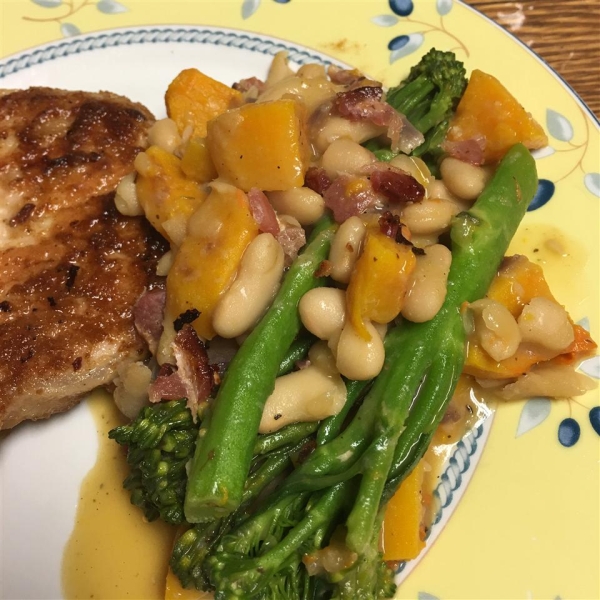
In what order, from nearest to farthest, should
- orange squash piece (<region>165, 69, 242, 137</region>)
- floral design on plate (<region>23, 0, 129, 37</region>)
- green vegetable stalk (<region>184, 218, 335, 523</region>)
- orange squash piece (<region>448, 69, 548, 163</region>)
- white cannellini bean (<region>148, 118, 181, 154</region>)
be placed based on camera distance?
green vegetable stalk (<region>184, 218, 335, 523</region>), white cannellini bean (<region>148, 118, 181, 154</region>), orange squash piece (<region>448, 69, 548, 163</region>), orange squash piece (<region>165, 69, 242, 137</region>), floral design on plate (<region>23, 0, 129, 37</region>)

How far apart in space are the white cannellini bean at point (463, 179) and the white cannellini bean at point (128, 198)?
1.24 metres

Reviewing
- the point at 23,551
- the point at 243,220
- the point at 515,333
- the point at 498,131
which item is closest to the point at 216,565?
the point at 23,551

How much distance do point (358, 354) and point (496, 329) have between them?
55cm

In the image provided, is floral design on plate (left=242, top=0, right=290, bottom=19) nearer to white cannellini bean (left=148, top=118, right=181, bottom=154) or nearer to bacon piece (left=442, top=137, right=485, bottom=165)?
white cannellini bean (left=148, top=118, right=181, bottom=154)

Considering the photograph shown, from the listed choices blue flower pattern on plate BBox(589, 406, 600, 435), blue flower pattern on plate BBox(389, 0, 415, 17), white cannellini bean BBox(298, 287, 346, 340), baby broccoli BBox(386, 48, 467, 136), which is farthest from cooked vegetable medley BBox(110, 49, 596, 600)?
blue flower pattern on plate BBox(389, 0, 415, 17)

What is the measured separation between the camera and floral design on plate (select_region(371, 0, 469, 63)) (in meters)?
3.09

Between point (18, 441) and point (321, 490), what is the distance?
1300 mm

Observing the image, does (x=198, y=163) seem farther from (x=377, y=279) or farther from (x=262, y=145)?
(x=377, y=279)

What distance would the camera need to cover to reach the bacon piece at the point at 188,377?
197 centimetres

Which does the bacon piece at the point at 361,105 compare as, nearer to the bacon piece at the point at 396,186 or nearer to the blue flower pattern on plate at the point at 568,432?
the bacon piece at the point at 396,186

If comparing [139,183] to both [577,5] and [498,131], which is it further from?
[577,5]

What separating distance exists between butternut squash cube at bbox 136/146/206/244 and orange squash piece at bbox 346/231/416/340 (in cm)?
70

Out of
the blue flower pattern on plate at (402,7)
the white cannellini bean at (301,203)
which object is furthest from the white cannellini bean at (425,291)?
the blue flower pattern on plate at (402,7)

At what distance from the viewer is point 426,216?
215cm
